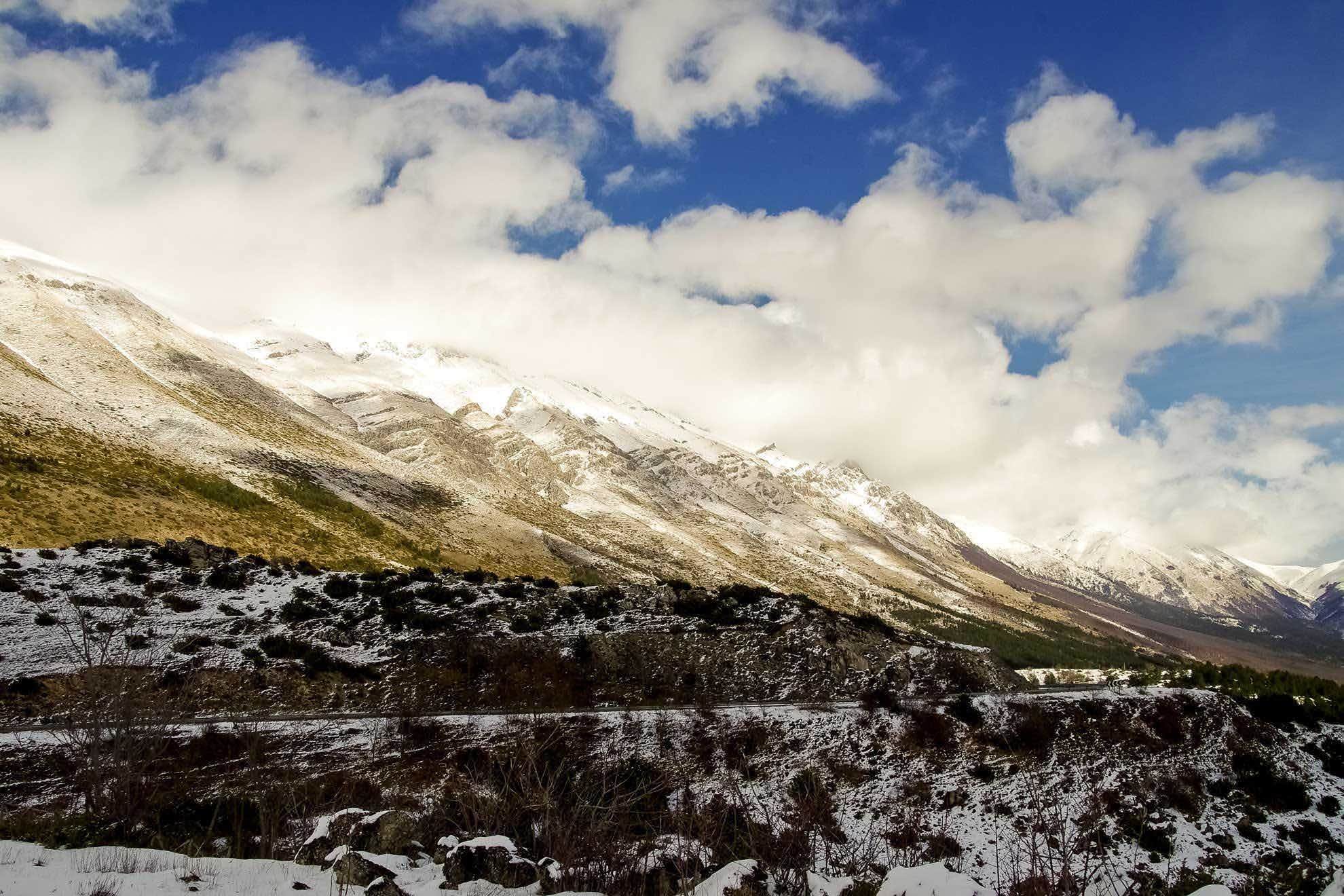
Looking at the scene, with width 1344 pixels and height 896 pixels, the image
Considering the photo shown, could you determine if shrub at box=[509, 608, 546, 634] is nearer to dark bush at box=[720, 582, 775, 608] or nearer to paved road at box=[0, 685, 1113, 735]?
paved road at box=[0, 685, 1113, 735]

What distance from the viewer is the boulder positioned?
1153 centimetres

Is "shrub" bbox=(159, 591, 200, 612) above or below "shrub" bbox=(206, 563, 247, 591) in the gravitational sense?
below

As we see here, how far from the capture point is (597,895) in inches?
452

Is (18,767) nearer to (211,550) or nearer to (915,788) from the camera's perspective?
(211,550)

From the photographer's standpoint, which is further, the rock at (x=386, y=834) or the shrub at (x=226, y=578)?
the shrub at (x=226, y=578)

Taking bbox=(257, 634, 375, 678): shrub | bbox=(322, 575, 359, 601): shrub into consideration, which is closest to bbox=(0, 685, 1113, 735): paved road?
bbox=(257, 634, 375, 678): shrub

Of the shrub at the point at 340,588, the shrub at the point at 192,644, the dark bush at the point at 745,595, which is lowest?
the shrub at the point at 192,644

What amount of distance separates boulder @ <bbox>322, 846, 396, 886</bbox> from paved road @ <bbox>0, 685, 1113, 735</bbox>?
50.6 feet

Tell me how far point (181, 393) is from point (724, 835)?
505 ft

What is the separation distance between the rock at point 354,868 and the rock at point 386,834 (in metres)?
2.12

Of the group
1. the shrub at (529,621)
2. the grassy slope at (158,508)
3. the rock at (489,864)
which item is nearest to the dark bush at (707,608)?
the shrub at (529,621)

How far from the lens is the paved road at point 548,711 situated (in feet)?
87.6

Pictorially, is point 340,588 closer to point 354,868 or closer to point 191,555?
point 191,555

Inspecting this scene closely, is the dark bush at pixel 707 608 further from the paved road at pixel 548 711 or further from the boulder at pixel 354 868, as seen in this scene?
the boulder at pixel 354 868
